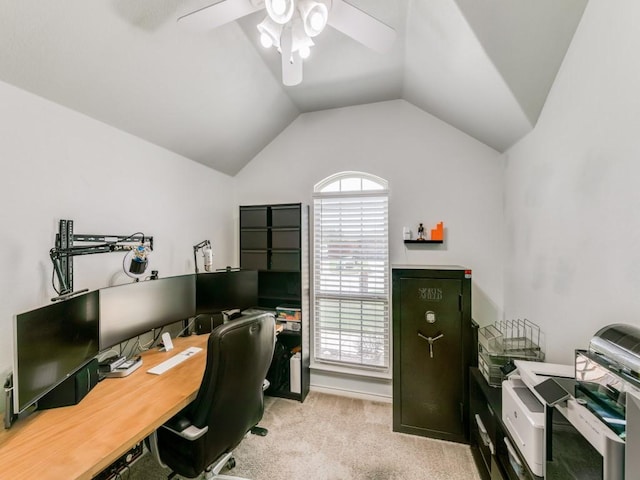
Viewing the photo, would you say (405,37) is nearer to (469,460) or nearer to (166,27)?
(166,27)

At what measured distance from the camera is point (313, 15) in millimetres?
1165

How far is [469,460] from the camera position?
1.98 metres

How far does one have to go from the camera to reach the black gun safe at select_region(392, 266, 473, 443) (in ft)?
7.03

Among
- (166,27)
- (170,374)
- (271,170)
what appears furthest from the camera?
(271,170)

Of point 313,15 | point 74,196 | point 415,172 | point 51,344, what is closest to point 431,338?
point 415,172

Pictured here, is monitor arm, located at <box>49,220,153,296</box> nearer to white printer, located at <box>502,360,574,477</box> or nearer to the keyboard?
the keyboard

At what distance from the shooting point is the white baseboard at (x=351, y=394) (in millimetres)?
2715

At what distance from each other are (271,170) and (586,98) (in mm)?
2628

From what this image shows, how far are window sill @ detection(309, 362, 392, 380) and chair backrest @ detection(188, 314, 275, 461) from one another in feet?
4.66

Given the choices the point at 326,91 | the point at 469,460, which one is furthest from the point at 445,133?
the point at 469,460

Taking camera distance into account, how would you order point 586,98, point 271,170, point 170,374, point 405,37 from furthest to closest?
point 271,170 < point 405,37 < point 170,374 < point 586,98

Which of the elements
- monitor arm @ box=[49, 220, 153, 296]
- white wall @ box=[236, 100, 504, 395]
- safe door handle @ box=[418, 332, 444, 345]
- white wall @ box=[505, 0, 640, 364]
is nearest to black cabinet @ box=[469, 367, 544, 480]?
safe door handle @ box=[418, 332, 444, 345]

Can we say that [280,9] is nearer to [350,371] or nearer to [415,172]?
[415,172]

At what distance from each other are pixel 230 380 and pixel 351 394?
6.21 feet
